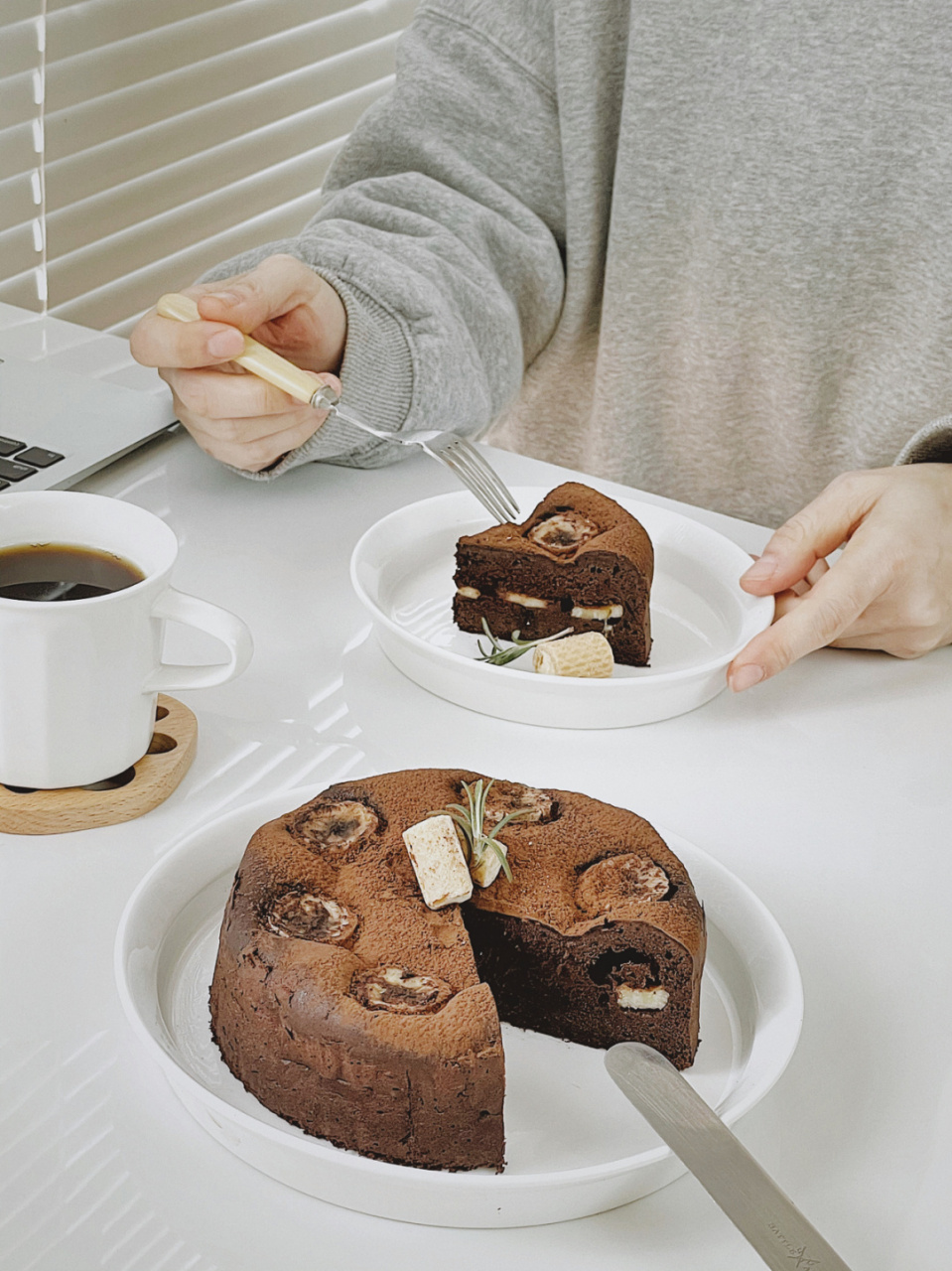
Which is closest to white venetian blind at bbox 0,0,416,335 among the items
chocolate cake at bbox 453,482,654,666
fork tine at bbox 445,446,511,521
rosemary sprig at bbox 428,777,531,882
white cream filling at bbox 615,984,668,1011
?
fork tine at bbox 445,446,511,521

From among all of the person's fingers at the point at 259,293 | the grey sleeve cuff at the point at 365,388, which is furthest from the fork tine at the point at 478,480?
the person's fingers at the point at 259,293

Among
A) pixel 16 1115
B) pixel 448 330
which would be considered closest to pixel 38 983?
pixel 16 1115

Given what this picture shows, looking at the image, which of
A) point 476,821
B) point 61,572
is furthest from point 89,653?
point 476,821

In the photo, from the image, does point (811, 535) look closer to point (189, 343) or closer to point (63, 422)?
point (189, 343)

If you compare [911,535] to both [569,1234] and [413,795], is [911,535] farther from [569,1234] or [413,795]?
[569,1234]

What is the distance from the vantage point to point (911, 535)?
1.13 meters

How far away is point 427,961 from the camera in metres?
0.66

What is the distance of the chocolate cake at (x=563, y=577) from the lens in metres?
1.12

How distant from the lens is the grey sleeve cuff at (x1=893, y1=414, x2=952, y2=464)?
126cm

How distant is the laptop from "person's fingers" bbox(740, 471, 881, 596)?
2.31ft

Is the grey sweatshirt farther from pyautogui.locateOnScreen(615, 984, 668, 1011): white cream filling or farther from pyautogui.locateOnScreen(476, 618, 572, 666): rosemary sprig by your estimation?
pyautogui.locateOnScreen(615, 984, 668, 1011): white cream filling

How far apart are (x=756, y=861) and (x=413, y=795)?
0.29 m

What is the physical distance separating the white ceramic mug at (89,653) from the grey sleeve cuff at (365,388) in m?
0.43

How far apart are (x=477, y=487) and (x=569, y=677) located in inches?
11.4
